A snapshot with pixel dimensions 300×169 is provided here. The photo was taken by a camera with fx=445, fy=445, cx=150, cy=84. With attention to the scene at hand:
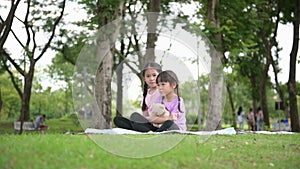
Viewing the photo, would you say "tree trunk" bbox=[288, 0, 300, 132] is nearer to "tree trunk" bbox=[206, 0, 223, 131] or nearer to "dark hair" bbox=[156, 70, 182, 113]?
"tree trunk" bbox=[206, 0, 223, 131]

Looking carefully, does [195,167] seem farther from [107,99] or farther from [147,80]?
[107,99]

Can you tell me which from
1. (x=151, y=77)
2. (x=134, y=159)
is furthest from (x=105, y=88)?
(x=134, y=159)

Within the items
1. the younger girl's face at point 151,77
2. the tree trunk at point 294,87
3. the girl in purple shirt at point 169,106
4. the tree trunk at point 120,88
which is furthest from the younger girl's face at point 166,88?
the tree trunk at point 294,87

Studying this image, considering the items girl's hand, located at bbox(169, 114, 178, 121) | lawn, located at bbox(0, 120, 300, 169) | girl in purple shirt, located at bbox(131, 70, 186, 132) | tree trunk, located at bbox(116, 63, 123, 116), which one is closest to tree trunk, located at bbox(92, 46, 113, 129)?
tree trunk, located at bbox(116, 63, 123, 116)

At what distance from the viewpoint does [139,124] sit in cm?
831

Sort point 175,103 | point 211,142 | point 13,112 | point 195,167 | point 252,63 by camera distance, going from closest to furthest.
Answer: point 195,167, point 211,142, point 175,103, point 252,63, point 13,112

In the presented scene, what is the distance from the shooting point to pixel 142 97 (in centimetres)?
830

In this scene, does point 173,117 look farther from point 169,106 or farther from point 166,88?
point 166,88

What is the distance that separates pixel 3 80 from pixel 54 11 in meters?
17.8

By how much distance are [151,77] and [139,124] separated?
0.92 metres

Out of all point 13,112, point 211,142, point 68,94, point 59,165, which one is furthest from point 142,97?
point 13,112

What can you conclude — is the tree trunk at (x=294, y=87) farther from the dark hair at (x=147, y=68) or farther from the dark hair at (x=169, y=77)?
the dark hair at (x=169, y=77)

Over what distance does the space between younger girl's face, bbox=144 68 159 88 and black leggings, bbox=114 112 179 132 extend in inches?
25.5

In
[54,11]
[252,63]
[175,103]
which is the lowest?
[175,103]
